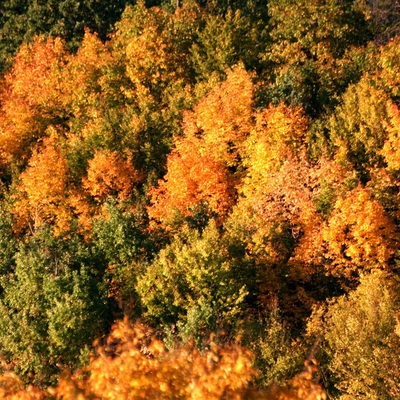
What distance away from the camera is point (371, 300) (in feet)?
102

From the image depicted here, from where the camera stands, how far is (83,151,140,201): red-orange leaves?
186 feet

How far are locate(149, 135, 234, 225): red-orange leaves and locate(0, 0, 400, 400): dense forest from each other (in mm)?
155

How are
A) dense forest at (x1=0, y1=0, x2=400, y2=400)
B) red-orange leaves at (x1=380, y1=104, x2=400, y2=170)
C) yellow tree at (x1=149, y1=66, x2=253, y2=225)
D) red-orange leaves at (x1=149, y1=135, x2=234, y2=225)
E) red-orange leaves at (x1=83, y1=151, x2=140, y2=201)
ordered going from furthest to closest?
red-orange leaves at (x1=83, y1=151, x2=140, y2=201) → yellow tree at (x1=149, y1=66, x2=253, y2=225) → red-orange leaves at (x1=149, y1=135, x2=234, y2=225) → red-orange leaves at (x1=380, y1=104, x2=400, y2=170) → dense forest at (x1=0, y1=0, x2=400, y2=400)

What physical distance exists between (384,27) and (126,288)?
1802 inches

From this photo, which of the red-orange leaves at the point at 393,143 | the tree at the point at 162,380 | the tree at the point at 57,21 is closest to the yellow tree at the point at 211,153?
the red-orange leaves at the point at 393,143

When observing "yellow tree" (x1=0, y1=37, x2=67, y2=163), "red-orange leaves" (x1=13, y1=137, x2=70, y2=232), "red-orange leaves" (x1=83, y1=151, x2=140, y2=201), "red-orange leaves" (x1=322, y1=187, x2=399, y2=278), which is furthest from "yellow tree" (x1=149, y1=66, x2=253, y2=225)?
"yellow tree" (x1=0, y1=37, x2=67, y2=163)

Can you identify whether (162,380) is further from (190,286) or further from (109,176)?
(109,176)

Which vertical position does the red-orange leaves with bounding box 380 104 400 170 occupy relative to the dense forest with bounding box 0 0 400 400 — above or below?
above

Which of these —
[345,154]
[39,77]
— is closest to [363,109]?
[345,154]

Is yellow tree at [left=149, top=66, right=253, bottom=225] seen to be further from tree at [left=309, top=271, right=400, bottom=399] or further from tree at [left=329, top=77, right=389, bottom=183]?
tree at [left=309, top=271, right=400, bottom=399]

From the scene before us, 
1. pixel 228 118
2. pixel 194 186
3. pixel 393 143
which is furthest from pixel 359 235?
pixel 228 118

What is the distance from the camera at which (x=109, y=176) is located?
5644cm

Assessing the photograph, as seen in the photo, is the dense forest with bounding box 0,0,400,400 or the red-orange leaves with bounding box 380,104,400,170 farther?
the red-orange leaves with bounding box 380,104,400,170

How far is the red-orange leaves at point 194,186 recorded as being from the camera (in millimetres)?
50750
